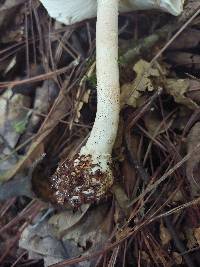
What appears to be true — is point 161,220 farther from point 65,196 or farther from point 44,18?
point 44,18

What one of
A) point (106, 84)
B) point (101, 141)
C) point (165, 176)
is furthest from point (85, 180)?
point (106, 84)

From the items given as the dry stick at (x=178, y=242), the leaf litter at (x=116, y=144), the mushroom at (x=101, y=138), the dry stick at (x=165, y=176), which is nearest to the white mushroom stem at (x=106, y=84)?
the mushroom at (x=101, y=138)

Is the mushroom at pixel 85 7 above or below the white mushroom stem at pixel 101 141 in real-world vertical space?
above

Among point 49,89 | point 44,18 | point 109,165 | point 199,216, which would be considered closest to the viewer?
point 199,216

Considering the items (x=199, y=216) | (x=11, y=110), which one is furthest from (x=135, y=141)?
(x=11, y=110)

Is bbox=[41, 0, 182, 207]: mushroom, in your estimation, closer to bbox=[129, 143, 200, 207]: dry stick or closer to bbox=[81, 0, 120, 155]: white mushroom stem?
bbox=[81, 0, 120, 155]: white mushroom stem

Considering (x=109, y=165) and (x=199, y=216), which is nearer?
(x=199, y=216)

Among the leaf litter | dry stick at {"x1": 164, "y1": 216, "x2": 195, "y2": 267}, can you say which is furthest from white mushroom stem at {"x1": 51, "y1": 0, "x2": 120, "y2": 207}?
dry stick at {"x1": 164, "y1": 216, "x2": 195, "y2": 267}

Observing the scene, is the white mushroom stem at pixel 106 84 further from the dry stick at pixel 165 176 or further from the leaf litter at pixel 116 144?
the dry stick at pixel 165 176
